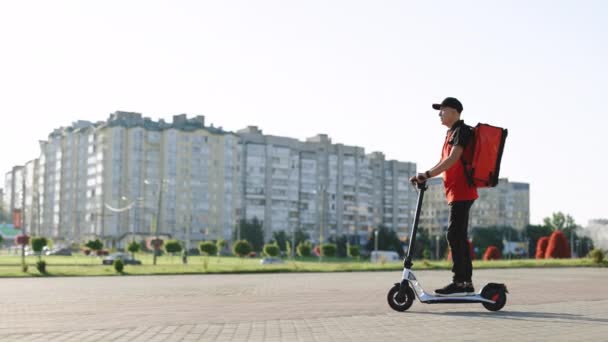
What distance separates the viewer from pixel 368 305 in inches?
381

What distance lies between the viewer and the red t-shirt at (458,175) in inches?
334

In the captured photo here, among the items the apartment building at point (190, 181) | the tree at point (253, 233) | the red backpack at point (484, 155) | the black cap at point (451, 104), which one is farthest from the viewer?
the apartment building at point (190, 181)

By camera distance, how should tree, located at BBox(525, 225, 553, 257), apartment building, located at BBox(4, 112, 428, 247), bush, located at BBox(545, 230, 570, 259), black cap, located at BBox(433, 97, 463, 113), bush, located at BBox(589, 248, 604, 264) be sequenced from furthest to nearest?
tree, located at BBox(525, 225, 553, 257)
apartment building, located at BBox(4, 112, 428, 247)
bush, located at BBox(545, 230, 570, 259)
bush, located at BBox(589, 248, 604, 264)
black cap, located at BBox(433, 97, 463, 113)

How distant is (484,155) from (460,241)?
3.01 feet

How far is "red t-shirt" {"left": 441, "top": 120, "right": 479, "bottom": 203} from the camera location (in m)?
8.49

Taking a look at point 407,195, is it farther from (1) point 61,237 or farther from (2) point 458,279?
(2) point 458,279

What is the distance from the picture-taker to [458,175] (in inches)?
337

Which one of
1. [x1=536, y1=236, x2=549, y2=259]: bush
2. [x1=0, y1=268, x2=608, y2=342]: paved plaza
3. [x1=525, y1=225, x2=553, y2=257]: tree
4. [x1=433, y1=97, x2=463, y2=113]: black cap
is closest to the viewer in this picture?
[x1=0, y1=268, x2=608, y2=342]: paved plaza

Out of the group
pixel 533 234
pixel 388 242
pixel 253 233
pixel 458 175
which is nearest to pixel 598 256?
pixel 458 175

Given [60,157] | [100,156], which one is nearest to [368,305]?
[100,156]

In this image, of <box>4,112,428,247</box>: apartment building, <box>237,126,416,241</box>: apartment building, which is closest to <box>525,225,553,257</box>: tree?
<box>237,126,416,241</box>: apartment building

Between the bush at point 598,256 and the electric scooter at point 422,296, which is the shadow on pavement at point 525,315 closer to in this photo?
the electric scooter at point 422,296

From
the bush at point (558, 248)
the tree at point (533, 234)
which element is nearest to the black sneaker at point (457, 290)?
the bush at point (558, 248)

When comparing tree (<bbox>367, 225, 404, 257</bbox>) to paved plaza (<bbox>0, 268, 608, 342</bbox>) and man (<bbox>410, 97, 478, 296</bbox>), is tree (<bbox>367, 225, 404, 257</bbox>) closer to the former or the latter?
paved plaza (<bbox>0, 268, 608, 342</bbox>)
